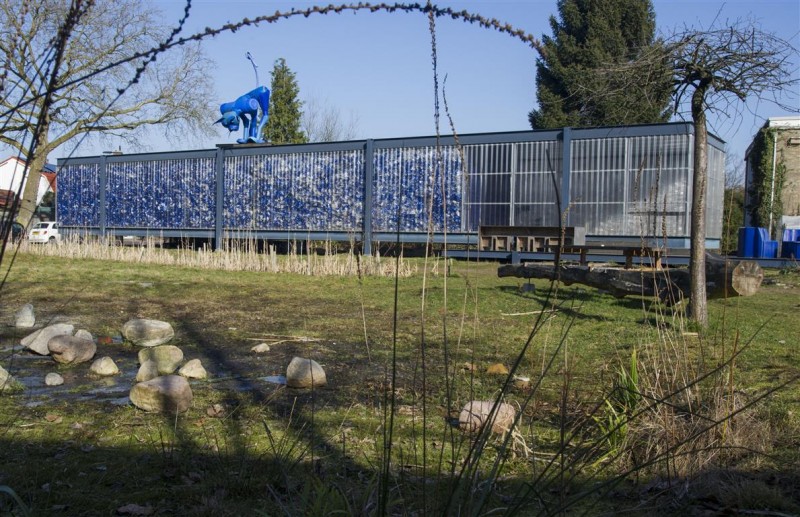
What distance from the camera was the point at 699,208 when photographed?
5.93 m

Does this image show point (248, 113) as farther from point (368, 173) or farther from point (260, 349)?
point (260, 349)

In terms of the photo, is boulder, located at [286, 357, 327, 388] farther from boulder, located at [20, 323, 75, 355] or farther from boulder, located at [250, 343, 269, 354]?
boulder, located at [20, 323, 75, 355]

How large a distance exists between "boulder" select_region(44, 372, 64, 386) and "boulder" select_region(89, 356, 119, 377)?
0.24 metres

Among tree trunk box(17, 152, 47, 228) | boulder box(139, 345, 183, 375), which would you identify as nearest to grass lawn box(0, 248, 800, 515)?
boulder box(139, 345, 183, 375)

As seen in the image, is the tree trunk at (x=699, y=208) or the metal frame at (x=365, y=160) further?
the metal frame at (x=365, y=160)

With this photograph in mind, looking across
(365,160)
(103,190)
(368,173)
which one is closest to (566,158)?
(368,173)

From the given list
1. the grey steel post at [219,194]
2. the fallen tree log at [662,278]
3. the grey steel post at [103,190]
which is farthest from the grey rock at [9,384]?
the grey steel post at [103,190]

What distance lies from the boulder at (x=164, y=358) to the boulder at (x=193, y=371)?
17 centimetres

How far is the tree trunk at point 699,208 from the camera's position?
5.91 meters

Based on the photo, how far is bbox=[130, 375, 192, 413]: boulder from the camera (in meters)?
3.53

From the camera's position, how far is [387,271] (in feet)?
40.3

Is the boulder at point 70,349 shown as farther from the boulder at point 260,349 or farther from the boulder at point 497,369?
the boulder at point 497,369

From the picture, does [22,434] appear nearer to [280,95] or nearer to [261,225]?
[261,225]

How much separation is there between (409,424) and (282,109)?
33273mm
